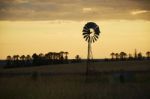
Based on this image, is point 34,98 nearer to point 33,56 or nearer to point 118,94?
point 118,94

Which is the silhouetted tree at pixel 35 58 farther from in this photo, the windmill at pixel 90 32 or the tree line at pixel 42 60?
the windmill at pixel 90 32

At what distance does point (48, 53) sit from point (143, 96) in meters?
93.6

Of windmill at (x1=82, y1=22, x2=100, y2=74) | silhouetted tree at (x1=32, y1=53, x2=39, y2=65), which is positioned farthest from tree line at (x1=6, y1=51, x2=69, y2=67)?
windmill at (x1=82, y1=22, x2=100, y2=74)

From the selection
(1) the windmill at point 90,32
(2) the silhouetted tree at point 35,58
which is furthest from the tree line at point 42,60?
(1) the windmill at point 90,32

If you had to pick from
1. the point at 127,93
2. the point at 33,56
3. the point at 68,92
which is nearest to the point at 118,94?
the point at 127,93

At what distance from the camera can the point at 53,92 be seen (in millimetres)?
22922

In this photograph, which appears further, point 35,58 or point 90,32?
point 35,58

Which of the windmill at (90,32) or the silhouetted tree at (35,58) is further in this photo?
the silhouetted tree at (35,58)

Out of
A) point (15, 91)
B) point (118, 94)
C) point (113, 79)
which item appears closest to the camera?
point (118, 94)

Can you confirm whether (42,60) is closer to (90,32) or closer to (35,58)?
(35,58)

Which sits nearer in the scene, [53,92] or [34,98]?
[34,98]

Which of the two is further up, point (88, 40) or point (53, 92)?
point (88, 40)

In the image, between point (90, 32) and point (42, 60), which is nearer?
point (90, 32)

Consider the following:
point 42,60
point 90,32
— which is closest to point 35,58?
point 42,60
